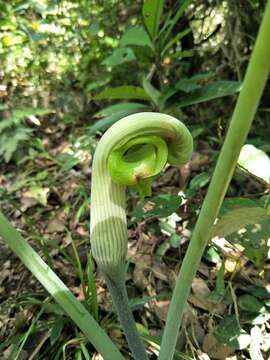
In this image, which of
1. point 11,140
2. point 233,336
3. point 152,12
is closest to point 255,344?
point 233,336

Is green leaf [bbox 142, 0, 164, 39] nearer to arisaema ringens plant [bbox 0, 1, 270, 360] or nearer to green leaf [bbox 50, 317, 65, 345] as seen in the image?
arisaema ringens plant [bbox 0, 1, 270, 360]

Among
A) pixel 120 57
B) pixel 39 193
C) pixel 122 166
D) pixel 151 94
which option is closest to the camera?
pixel 122 166

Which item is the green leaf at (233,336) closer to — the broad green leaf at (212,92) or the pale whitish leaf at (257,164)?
the pale whitish leaf at (257,164)

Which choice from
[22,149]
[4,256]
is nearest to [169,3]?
[22,149]

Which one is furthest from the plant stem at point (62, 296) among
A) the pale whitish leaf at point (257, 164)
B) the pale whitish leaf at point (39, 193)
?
the pale whitish leaf at point (39, 193)

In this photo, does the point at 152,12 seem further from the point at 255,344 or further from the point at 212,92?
the point at 255,344
